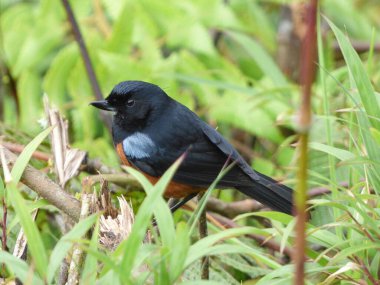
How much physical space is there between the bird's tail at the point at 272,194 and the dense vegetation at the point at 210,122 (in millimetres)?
94

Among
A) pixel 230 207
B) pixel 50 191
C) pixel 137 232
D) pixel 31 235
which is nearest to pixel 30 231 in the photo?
pixel 31 235

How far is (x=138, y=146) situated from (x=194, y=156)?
0.27 metres

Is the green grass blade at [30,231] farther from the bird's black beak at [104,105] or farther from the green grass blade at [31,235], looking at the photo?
the bird's black beak at [104,105]

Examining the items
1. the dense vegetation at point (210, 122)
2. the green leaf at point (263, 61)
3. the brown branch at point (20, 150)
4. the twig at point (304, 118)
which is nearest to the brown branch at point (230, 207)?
the dense vegetation at point (210, 122)

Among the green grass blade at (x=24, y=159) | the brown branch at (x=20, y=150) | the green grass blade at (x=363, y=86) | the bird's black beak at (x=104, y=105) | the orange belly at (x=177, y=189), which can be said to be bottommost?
the orange belly at (x=177, y=189)

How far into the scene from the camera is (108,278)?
214 cm

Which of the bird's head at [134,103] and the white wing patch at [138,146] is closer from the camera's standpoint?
the white wing patch at [138,146]

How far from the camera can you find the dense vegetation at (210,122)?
7.03ft

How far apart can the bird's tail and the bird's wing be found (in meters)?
0.04

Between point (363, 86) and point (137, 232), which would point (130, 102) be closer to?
point (363, 86)

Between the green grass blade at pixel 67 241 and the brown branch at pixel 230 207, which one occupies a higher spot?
the green grass blade at pixel 67 241

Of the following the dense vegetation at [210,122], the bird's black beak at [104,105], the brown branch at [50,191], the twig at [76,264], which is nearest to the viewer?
the dense vegetation at [210,122]

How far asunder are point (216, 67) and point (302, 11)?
0.66 meters

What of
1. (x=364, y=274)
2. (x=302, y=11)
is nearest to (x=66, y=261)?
Answer: (x=364, y=274)
